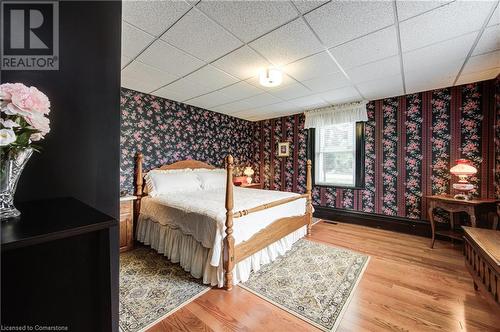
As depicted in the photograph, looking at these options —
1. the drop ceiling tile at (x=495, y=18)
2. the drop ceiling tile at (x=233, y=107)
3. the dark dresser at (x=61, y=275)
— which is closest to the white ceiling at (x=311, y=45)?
the drop ceiling tile at (x=495, y=18)

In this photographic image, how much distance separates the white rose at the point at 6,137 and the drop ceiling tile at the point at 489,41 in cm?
315

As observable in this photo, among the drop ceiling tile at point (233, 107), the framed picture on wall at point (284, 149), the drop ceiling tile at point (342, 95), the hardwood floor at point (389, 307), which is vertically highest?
the drop ceiling tile at point (233, 107)

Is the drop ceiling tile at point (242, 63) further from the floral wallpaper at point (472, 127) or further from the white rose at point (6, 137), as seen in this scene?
the floral wallpaper at point (472, 127)

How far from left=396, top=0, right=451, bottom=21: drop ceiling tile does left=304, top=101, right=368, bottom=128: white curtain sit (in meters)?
2.30

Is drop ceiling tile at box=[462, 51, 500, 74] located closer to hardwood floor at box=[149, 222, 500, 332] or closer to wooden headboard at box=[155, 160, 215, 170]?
hardwood floor at box=[149, 222, 500, 332]

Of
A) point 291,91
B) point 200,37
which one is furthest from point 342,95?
point 200,37

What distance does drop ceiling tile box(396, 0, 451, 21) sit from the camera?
59.7 inches

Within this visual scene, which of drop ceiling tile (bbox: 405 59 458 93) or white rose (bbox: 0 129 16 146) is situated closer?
white rose (bbox: 0 129 16 146)

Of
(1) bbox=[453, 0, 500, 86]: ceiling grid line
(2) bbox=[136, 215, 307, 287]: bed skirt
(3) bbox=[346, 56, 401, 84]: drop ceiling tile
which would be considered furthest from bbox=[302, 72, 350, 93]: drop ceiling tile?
(2) bbox=[136, 215, 307, 287]: bed skirt

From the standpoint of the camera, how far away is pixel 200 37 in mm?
1939

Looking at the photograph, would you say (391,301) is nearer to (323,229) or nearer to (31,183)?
(323,229)

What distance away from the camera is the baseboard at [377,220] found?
3373 mm

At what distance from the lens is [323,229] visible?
146 inches

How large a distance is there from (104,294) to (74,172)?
23.3 inches
